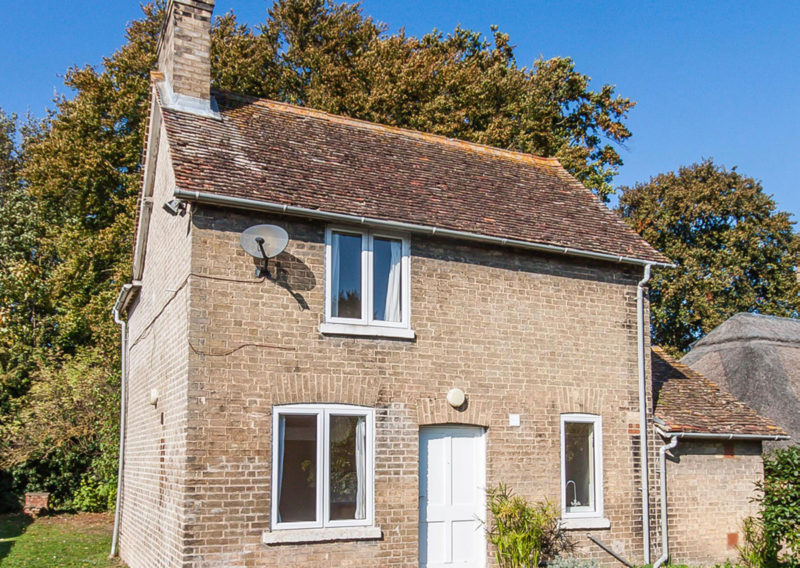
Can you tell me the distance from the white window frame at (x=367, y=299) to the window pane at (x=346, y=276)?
0.06 m

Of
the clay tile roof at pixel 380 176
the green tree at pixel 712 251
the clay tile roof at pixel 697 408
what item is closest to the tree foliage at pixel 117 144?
the green tree at pixel 712 251

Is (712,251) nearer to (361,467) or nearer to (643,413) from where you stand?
(643,413)

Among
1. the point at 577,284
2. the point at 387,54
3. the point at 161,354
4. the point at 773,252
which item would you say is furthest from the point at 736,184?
the point at 161,354

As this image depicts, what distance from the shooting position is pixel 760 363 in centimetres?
1956

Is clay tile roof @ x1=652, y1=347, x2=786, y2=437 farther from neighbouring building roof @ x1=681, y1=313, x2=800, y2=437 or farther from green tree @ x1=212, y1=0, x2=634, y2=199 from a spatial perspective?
green tree @ x1=212, y1=0, x2=634, y2=199

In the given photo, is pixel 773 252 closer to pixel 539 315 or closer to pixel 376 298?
pixel 539 315

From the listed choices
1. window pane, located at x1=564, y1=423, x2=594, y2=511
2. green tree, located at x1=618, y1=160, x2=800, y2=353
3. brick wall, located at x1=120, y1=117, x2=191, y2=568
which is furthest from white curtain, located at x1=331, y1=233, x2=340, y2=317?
green tree, located at x1=618, y1=160, x2=800, y2=353

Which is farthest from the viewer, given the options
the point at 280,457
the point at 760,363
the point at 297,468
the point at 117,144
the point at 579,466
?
the point at 117,144

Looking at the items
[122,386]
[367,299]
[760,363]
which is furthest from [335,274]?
[760,363]

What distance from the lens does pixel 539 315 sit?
42.3 ft

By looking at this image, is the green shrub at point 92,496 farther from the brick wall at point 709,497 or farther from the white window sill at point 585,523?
the brick wall at point 709,497

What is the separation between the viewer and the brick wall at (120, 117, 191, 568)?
10.5 meters

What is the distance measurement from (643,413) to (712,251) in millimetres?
22197

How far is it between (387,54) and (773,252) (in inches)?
759
